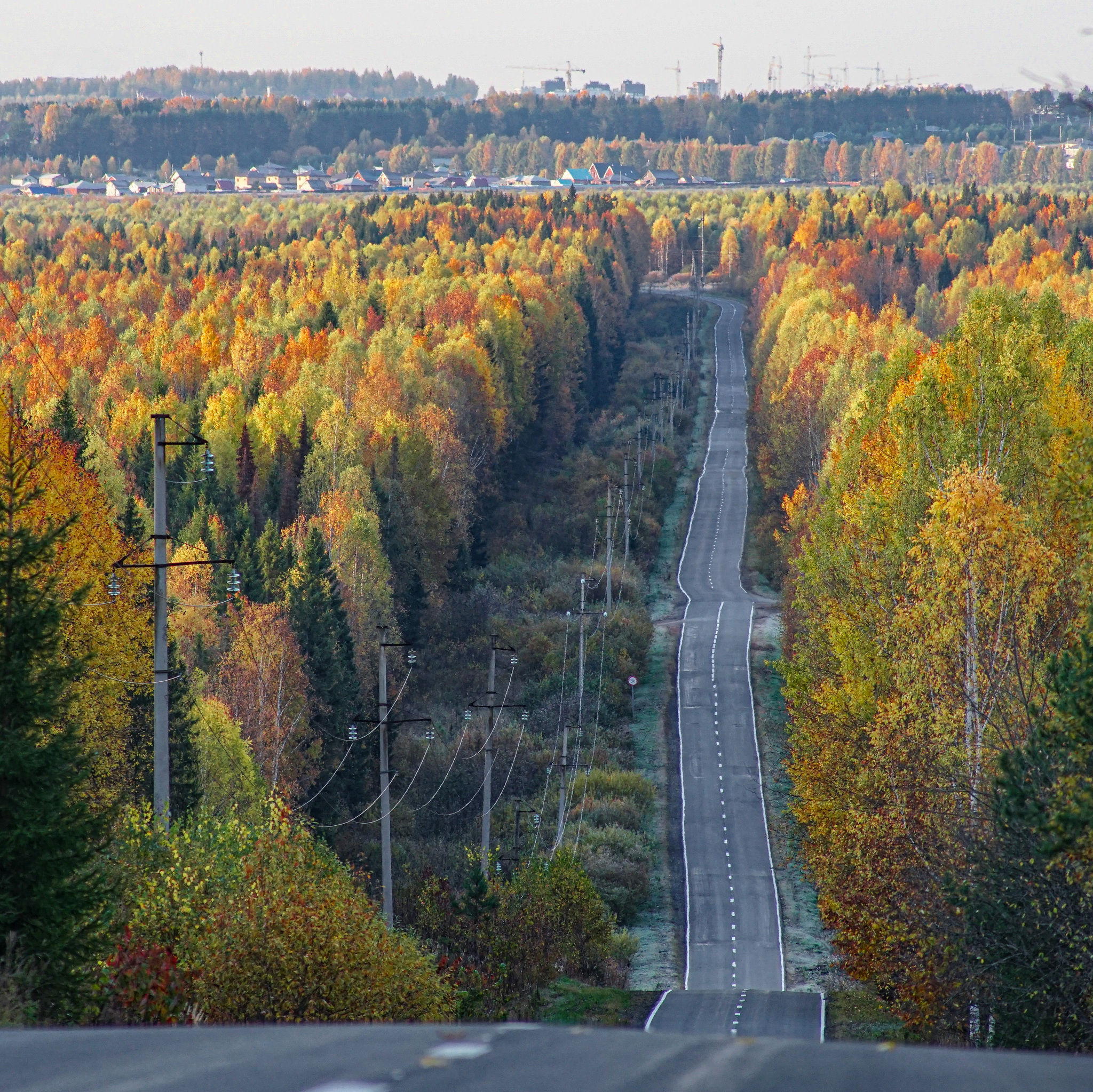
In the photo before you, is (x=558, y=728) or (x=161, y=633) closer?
(x=161, y=633)

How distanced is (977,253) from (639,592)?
95.0 m

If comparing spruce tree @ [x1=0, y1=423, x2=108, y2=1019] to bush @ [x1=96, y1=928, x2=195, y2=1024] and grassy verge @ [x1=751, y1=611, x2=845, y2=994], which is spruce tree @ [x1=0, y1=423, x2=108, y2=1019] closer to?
bush @ [x1=96, y1=928, x2=195, y2=1024]

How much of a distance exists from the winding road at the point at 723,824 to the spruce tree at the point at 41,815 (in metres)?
19.1

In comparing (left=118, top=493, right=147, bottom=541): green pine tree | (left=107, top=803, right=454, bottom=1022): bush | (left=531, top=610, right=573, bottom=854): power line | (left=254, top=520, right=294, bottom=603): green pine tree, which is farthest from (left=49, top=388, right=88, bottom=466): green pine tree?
(left=107, top=803, right=454, bottom=1022): bush

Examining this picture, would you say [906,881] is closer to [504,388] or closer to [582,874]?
[582,874]

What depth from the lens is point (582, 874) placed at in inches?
1532

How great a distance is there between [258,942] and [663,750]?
41.5 meters

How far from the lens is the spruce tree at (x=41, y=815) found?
A: 54.2 feet

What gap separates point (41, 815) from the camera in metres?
16.9

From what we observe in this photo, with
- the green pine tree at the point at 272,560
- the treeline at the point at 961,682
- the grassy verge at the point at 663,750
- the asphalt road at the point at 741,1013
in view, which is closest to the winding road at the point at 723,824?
the asphalt road at the point at 741,1013

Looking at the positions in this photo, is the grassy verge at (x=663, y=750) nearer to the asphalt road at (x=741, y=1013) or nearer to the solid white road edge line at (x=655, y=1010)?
the solid white road edge line at (x=655, y=1010)

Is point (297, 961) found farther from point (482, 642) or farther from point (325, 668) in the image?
point (482, 642)

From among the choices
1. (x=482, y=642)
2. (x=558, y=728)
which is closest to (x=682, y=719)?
(x=558, y=728)

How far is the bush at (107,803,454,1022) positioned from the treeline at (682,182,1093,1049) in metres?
7.86
